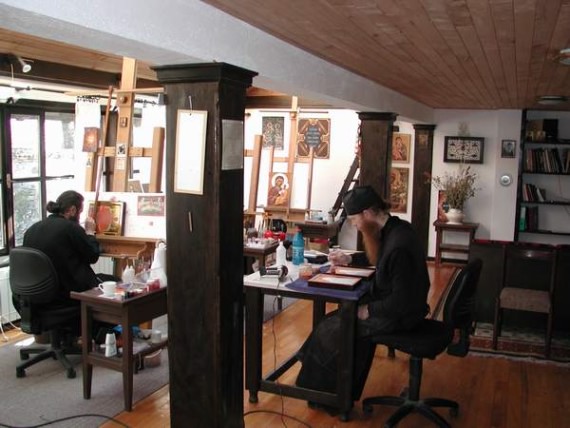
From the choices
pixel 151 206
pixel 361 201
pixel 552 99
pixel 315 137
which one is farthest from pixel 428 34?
pixel 315 137

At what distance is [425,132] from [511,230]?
1.76 metres

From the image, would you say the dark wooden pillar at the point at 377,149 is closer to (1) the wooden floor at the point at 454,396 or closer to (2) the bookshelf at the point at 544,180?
(1) the wooden floor at the point at 454,396

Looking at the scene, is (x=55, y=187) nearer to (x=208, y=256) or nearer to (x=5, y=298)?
(x=5, y=298)

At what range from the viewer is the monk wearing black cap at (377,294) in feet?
9.72

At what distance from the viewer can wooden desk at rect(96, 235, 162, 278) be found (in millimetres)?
4450

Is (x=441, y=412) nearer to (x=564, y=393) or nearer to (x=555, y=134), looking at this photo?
(x=564, y=393)

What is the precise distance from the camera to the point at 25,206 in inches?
218

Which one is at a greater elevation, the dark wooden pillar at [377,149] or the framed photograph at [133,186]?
the dark wooden pillar at [377,149]

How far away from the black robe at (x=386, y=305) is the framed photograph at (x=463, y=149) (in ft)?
16.0

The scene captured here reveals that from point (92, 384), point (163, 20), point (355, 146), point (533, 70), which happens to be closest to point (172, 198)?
point (163, 20)

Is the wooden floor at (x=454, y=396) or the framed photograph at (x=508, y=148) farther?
the framed photograph at (x=508, y=148)

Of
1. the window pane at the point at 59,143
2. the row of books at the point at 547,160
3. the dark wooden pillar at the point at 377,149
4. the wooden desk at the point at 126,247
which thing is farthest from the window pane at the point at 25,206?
the row of books at the point at 547,160

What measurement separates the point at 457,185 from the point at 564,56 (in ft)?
14.5

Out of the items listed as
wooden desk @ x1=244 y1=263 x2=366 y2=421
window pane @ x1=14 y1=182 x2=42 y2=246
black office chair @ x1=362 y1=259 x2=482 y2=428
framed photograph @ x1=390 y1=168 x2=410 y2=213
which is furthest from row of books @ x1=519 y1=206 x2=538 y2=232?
window pane @ x1=14 y1=182 x2=42 y2=246
